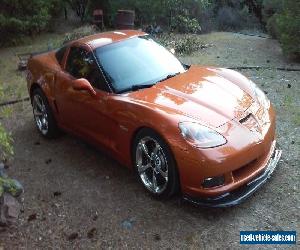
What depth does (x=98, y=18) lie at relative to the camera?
13.4 m

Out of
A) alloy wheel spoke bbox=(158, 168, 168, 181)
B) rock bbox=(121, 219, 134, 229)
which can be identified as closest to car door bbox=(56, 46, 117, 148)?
alloy wheel spoke bbox=(158, 168, 168, 181)

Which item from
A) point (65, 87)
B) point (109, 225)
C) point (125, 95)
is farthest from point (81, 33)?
point (109, 225)

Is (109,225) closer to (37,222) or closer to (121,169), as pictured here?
(37,222)

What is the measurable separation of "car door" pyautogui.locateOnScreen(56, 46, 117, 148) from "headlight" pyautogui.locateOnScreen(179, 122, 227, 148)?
3.18ft

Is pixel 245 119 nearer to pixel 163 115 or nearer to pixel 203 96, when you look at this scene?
pixel 203 96

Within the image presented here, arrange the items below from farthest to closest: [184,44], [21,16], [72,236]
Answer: [21,16], [184,44], [72,236]

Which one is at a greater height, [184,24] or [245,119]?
[245,119]

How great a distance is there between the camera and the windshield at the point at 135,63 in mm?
5086

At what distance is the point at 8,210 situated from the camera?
432cm

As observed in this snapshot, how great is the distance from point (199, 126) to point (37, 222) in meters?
1.84

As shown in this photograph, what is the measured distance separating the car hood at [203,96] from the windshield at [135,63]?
0.62ft

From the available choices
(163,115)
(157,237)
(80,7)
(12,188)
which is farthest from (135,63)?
(80,7)

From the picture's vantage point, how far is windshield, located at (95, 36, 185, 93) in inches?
200

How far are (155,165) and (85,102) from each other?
1278 millimetres
